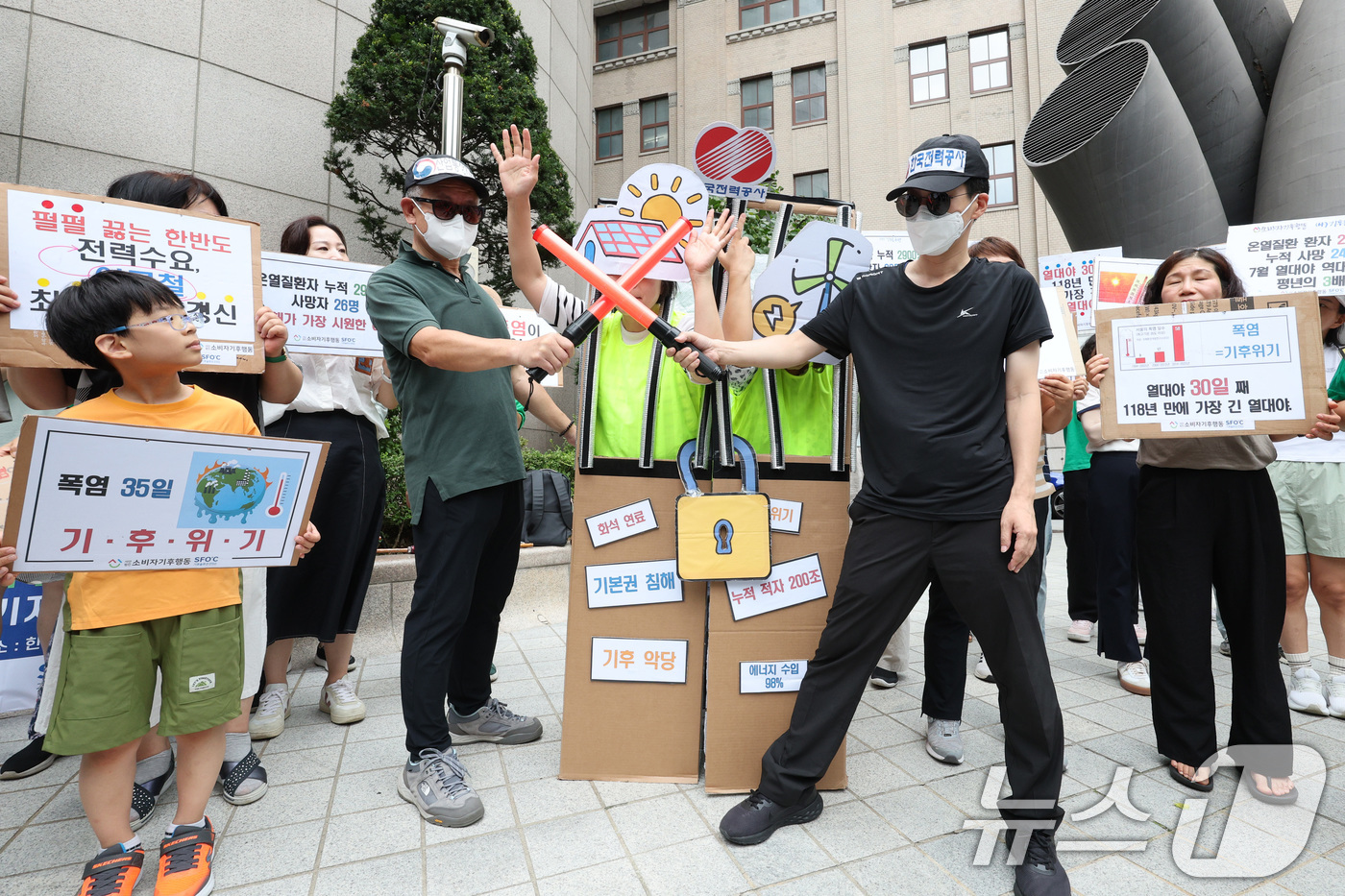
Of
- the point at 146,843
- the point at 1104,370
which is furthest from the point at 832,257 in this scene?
the point at 146,843

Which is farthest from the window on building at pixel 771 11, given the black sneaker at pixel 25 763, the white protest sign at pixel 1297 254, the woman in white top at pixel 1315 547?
the black sneaker at pixel 25 763

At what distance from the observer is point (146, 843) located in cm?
210

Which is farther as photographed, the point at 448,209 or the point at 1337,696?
the point at 1337,696

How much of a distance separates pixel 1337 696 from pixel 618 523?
332cm

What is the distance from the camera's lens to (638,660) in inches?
96.5

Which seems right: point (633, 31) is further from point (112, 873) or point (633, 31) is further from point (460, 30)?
point (112, 873)

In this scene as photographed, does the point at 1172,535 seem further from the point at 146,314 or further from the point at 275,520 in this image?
the point at 146,314

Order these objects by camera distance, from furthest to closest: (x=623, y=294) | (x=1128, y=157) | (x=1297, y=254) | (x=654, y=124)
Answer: (x=654, y=124) → (x=1128, y=157) → (x=1297, y=254) → (x=623, y=294)

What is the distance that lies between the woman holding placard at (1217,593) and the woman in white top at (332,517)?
3018 mm

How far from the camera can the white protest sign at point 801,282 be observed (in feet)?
8.07

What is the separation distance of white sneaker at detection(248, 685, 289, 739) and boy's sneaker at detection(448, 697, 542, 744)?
29.4 inches

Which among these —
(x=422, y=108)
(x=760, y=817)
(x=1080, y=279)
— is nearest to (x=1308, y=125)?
(x=1080, y=279)

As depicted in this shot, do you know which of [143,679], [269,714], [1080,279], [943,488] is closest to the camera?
[143,679]

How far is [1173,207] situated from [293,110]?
10428 mm
